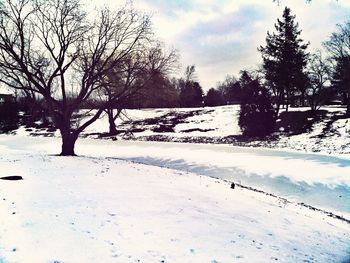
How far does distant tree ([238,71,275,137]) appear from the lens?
3516 centimetres

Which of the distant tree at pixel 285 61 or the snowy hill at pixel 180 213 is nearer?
the snowy hill at pixel 180 213

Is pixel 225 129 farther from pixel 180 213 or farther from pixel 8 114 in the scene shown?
pixel 8 114

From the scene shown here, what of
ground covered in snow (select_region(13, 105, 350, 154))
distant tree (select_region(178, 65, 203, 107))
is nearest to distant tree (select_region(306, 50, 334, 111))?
ground covered in snow (select_region(13, 105, 350, 154))

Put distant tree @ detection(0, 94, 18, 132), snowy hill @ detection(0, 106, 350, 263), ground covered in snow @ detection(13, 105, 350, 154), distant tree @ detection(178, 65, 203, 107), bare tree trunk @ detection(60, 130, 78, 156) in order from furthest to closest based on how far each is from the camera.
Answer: distant tree @ detection(178, 65, 203, 107)
distant tree @ detection(0, 94, 18, 132)
ground covered in snow @ detection(13, 105, 350, 154)
bare tree trunk @ detection(60, 130, 78, 156)
snowy hill @ detection(0, 106, 350, 263)

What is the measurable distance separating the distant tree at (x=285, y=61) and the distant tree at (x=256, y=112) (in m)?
3.33

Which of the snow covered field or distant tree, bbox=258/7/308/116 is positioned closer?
the snow covered field

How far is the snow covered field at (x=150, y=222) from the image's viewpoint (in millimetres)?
6492

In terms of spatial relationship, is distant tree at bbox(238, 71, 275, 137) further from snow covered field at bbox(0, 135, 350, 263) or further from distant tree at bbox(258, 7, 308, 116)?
snow covered field at bbox(0, 135, 350, 263)

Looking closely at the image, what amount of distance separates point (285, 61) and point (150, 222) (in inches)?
1388

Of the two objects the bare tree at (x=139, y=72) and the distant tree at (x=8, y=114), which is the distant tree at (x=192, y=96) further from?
→ the bare tree at (x=139, y=72)

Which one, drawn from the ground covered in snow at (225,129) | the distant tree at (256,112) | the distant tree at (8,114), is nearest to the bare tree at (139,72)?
the ground covered in snow at (225,129)

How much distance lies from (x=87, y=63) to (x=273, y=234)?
18.7m

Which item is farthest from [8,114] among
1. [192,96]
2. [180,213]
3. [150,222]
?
[150,222]

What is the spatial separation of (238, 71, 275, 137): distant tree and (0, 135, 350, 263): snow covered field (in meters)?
19.4
